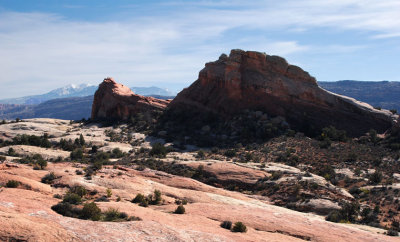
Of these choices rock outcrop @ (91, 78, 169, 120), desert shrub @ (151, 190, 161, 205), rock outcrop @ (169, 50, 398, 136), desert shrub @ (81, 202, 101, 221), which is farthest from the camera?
rock outcrop @ (91, 78, 169, 120)

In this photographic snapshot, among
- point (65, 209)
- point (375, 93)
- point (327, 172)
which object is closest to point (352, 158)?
point (327, 172)

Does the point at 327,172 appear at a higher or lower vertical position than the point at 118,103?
lower

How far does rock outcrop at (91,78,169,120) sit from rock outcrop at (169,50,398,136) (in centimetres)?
719

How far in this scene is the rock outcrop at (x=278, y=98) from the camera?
47.2 metres

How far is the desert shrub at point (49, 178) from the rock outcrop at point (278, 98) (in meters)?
33.3

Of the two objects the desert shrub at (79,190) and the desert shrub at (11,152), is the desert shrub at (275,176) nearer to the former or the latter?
the desert shrub at (79,190)

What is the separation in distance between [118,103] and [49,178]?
135 ft

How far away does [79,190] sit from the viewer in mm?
17422

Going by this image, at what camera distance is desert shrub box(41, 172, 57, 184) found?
18797 millimetres

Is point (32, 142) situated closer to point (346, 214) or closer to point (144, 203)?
point (144, 203)

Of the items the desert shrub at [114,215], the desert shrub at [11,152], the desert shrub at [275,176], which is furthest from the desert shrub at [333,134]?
the desert shrub at [11,152]

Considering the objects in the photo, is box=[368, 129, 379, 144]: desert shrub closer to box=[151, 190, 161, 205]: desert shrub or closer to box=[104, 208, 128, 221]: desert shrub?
box=[151, 190, 161, 205]: desert shrub

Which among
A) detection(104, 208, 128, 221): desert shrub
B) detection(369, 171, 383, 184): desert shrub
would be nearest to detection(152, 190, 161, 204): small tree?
detection(104, 208, 128, 221): desert shrub

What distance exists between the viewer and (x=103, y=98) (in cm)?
6312
